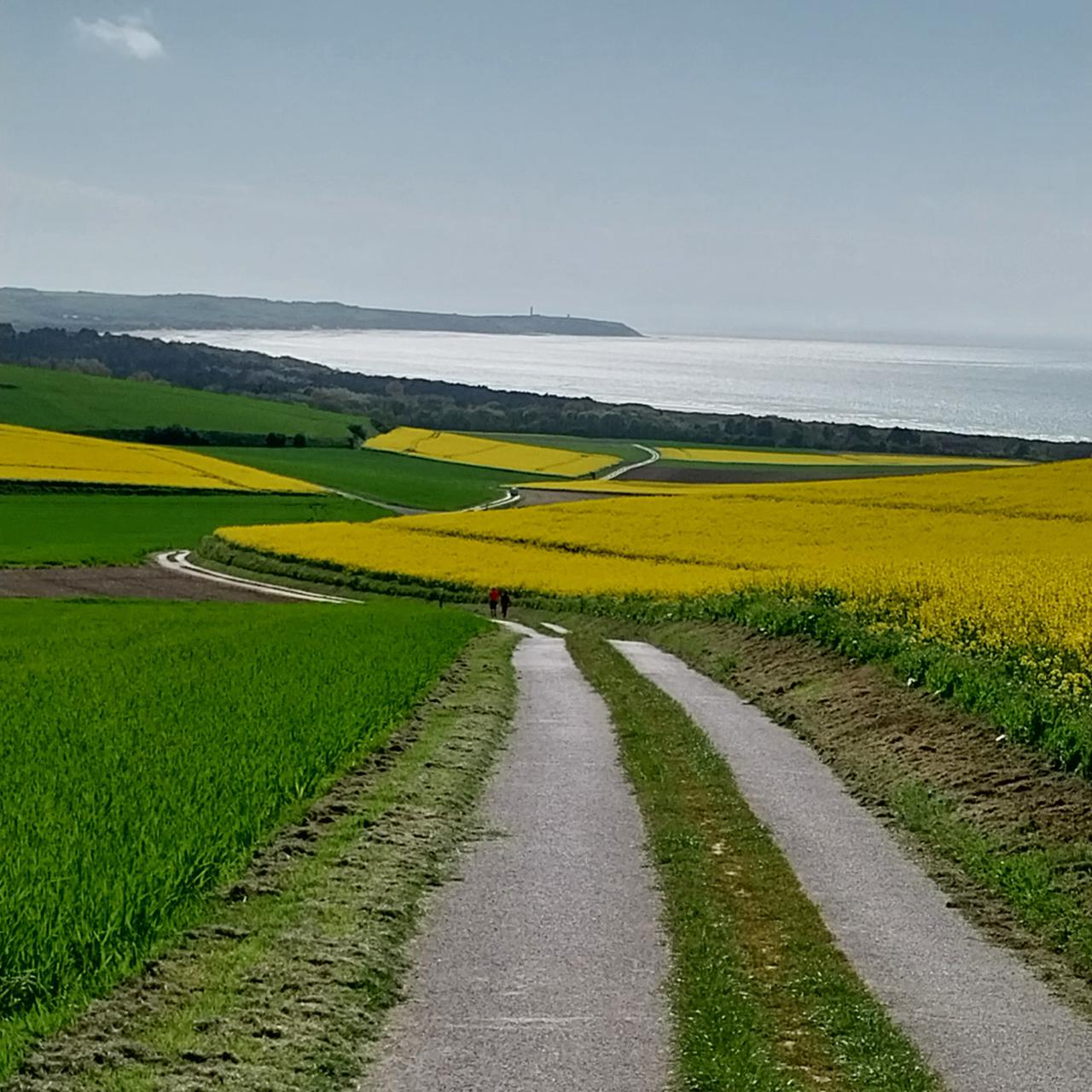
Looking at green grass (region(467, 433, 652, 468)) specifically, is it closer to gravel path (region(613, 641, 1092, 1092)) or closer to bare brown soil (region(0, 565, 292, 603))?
bare brown soil (region(0, 565, 292, 603))

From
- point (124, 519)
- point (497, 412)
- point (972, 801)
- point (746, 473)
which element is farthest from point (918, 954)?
point (497, 412)

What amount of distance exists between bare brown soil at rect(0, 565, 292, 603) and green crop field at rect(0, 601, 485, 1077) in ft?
58.4

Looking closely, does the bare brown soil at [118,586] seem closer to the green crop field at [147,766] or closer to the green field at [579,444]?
the green crop field at [147,766]

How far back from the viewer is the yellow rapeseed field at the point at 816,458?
106750 mm

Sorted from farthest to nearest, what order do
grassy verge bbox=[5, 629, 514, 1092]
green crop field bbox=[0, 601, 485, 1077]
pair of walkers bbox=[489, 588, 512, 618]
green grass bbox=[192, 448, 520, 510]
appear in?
green grass bbox=[192, 448, 520, 510] < pair of walkers bbox=[489, 588, 512, 618] < green crop field bbox=[0, 601, 485, 1077] < grassy verge bbox=[5, 629, 514, 1092]

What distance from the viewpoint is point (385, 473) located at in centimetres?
9338

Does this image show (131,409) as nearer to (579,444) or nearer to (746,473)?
(579,444)

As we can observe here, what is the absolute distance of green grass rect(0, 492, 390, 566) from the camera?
53.4 meters

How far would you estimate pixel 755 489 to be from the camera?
233 feet

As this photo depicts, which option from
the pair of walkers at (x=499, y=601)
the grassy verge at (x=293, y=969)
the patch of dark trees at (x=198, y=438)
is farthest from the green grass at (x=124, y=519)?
the grassy verge at (x=293, y=969)

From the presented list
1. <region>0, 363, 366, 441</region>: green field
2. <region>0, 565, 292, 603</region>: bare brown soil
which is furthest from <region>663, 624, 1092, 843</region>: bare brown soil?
<region>0, 363, 366, 441</region>: green field

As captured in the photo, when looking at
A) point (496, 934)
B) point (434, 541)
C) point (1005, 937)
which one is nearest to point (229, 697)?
point (496, 934)

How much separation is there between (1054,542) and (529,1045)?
131 feet

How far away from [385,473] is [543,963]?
86109mm
